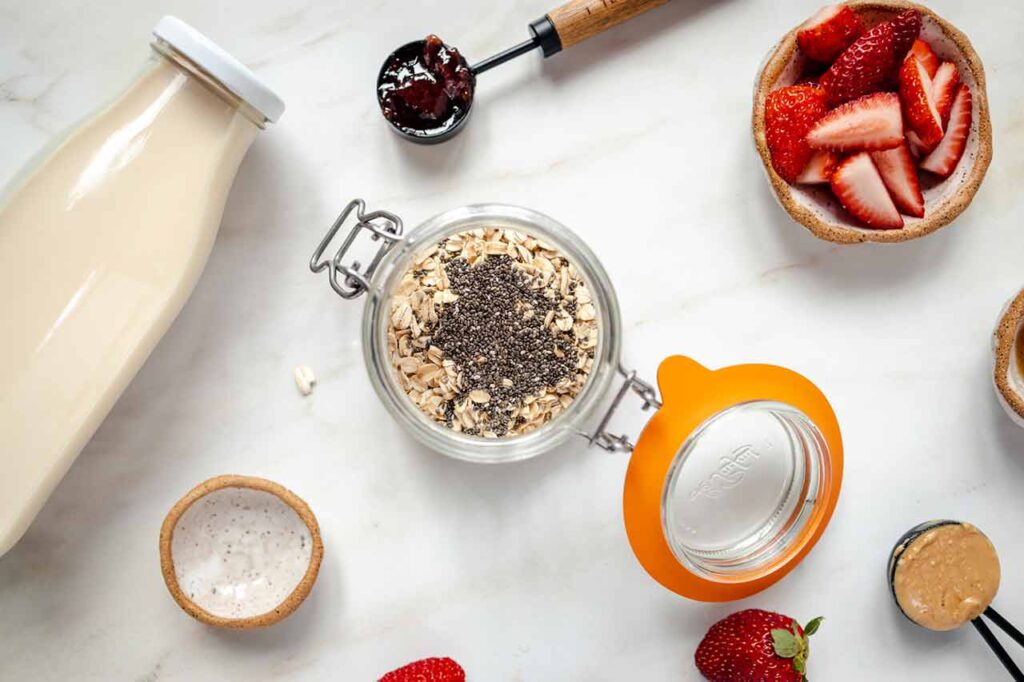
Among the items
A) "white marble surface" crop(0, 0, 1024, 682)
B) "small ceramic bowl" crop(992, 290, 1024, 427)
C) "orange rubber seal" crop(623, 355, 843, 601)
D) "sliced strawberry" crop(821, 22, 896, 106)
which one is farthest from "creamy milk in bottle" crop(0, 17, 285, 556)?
"small ceramic bowl" crop(992, 290, 1024, 427)

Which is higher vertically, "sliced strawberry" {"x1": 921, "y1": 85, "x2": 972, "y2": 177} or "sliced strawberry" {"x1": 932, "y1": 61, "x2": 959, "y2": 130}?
"sliced strawberry" {"x1": 932, "y1": 61, "x2": 959, "y2": 130}

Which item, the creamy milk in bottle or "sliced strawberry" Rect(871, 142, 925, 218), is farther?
"sliced strawberry" Rect(871, 142, 925, 218)

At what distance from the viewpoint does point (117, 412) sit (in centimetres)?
122

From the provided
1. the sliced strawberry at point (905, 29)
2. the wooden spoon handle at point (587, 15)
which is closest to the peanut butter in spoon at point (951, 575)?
the sliced strawberry at point (905, 29)

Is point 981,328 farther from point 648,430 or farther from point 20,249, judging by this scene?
point 20,249

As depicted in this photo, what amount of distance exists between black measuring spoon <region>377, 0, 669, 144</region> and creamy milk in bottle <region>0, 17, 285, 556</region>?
0.17 m

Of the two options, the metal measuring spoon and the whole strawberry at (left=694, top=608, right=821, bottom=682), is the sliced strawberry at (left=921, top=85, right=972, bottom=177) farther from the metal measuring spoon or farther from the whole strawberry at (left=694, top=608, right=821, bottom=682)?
the whole strawberry at (left=694, top=608, right=821, bottom=682)

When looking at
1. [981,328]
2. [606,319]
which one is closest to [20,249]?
[606,319]

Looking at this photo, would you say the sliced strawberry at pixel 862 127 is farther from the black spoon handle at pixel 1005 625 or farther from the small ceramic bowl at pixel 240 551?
the small ceramic bowl at pixel 240 551

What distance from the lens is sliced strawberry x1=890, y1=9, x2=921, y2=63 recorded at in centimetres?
112

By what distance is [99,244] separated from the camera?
3.40ft

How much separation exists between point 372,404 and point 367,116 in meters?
0.40

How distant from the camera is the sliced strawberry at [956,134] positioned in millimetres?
1137

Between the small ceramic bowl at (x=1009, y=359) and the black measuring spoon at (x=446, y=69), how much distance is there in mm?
626
